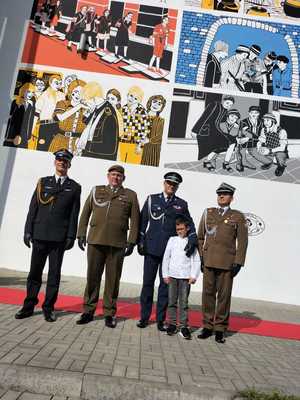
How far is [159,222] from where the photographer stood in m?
5.68

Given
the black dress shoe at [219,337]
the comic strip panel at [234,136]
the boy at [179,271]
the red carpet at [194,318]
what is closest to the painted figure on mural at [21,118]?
the comic strip panel at [234,136]

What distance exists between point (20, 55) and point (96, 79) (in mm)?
2104

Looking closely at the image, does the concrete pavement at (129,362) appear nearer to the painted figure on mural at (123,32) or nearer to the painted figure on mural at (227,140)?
the painted figure on mural at (227,140)

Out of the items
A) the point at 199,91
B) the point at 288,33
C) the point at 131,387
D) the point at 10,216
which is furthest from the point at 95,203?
the point at 288,33

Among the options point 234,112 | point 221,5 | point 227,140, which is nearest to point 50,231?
point 227,140

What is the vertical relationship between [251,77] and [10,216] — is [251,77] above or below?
above

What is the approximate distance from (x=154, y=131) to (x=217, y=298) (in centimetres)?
621

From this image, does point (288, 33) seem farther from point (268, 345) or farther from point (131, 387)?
point (131, 387)

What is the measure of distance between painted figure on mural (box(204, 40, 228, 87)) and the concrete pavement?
7170 mm

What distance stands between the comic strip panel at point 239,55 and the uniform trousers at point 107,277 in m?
6.76

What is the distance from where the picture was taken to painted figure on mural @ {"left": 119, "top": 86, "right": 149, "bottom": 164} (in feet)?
35.5

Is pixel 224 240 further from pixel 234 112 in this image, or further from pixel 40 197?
pixel 234 112

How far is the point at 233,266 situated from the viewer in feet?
17.9

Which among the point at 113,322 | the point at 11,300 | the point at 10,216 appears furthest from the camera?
the point at 10,216
